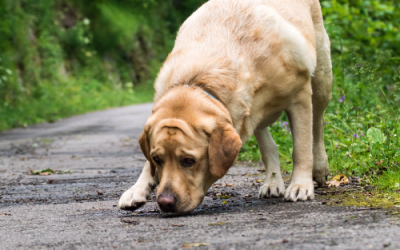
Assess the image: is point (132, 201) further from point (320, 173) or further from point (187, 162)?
point (320, 173)

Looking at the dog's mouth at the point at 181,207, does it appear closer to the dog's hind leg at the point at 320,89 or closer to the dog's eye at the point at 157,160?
the dog's eye at the point at 157,160

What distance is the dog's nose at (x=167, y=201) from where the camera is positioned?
312 cm

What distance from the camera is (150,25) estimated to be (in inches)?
1303

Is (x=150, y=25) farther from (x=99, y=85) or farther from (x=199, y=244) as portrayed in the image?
(x=199, y=244)

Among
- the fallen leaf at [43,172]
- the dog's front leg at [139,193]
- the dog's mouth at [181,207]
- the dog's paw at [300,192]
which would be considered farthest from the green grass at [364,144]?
Answer: the fallen leaf at [43,172]

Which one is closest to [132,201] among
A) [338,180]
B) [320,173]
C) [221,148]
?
[221,148]

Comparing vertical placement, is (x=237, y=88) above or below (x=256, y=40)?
below

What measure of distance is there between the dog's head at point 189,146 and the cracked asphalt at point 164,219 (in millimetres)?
156

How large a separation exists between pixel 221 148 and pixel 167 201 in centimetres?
47

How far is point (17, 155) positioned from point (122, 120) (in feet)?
21.2

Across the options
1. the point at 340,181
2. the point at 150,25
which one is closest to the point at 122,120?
the point at 340,181

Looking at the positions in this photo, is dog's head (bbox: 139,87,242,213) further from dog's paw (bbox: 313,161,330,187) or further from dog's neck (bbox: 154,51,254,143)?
dog's paw (bbox: 313,161,330,187)

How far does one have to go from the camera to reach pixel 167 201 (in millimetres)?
3117

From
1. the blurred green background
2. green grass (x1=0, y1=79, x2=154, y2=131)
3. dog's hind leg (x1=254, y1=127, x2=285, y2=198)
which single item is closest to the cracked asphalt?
dog's hind leg (x1=254, y1=127, x2=285, y2=198)
